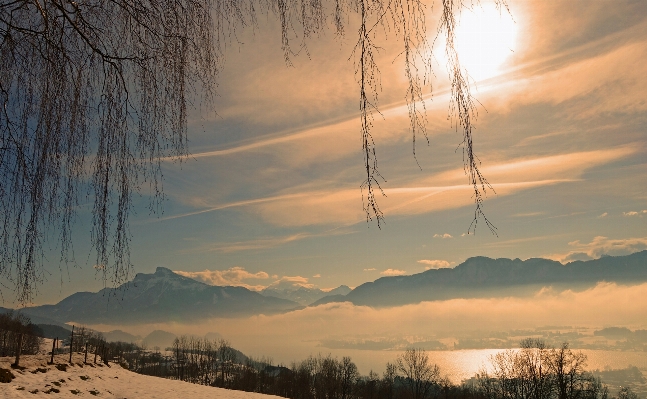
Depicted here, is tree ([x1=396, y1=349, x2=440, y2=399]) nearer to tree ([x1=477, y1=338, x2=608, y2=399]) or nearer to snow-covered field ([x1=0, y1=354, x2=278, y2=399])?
tree ([x1=477, y1=338, x2=608, y2=399])

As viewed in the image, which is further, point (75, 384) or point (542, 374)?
point (542, 374)

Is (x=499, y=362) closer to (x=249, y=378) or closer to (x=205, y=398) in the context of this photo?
(x=205, y=398)

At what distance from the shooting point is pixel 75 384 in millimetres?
22422

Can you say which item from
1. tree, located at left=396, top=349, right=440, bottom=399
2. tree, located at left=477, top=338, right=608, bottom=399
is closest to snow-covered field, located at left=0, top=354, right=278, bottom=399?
tree, located at left=477, top=338, right=608, bottom=399

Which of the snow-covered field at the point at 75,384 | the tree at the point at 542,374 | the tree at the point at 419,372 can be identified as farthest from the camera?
the tree at the point at 419,372

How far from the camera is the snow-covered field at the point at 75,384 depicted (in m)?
18.2

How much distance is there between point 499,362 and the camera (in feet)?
218

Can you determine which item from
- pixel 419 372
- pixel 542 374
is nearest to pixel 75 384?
pixel 542 374

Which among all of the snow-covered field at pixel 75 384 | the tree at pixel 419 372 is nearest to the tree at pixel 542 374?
the tree at pixel 419 372

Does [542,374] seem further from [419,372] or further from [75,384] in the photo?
[75,384]

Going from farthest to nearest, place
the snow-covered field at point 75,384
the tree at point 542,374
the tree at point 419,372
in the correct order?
the tree at point 419,372 → the tree at point 542,374 → the snow-covered field at point 75,384

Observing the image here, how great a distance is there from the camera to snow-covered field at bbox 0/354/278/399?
18.2 metres

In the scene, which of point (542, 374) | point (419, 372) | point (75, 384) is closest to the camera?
point (75, 384)

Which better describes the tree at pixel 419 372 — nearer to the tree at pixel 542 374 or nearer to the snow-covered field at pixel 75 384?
the tree at pixel 542 374
